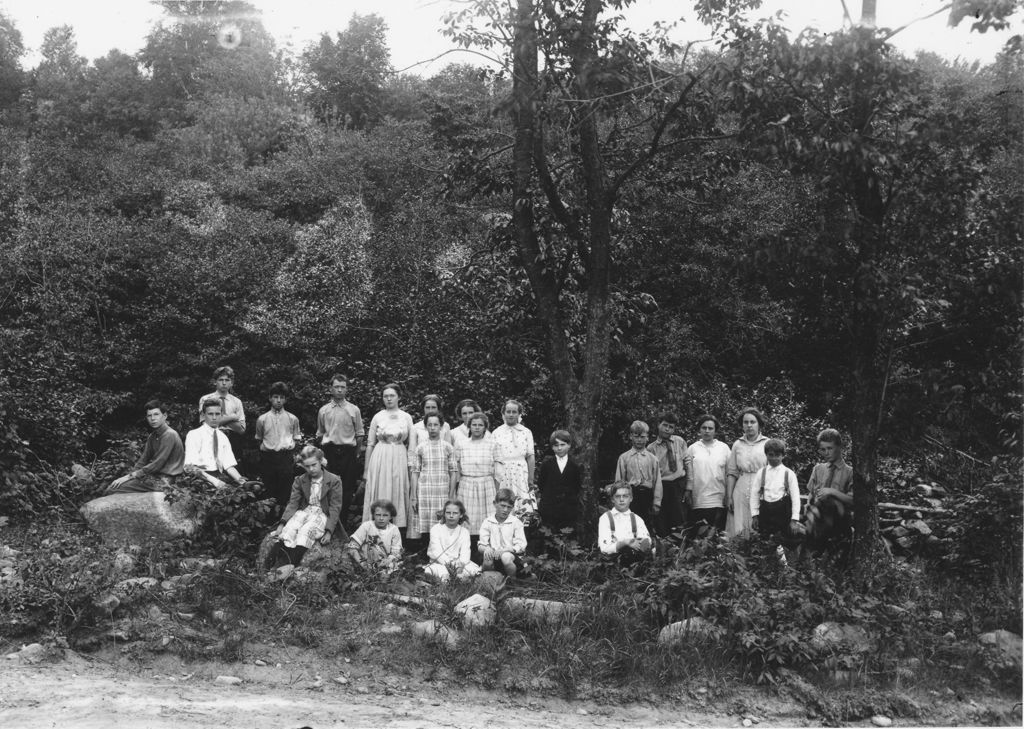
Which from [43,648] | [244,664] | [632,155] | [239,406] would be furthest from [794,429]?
[43,648]

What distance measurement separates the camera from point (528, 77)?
29.7 feet

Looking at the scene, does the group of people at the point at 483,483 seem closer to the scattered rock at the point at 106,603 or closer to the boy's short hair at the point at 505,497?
the boy's short hair at the point at 505,497

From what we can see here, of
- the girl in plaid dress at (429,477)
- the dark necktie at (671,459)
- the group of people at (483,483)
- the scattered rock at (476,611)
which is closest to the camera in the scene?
the scattered rock at (476,611)

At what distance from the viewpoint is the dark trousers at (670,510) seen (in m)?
8.84

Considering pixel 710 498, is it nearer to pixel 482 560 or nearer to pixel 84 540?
pixel 482 560

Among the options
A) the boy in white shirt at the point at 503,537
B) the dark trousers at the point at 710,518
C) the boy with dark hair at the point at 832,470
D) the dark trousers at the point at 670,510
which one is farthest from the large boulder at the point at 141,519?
the boy with dark hair at the point at 832,470

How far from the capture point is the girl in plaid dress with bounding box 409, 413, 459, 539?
355 inches

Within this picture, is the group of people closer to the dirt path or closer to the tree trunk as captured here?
the tree trunk

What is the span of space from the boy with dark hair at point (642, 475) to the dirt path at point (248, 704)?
2690 millimetres

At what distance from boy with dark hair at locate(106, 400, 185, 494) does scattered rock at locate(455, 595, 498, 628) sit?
3.66 m

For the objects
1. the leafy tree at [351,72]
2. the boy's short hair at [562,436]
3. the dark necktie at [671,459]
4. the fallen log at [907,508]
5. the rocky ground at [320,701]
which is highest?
the leafy tree at [351,72]

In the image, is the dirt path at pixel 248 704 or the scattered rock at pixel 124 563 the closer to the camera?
the dirt path at pixel 248 704

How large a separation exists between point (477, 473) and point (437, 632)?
224cm

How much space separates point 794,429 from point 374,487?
259 inches
